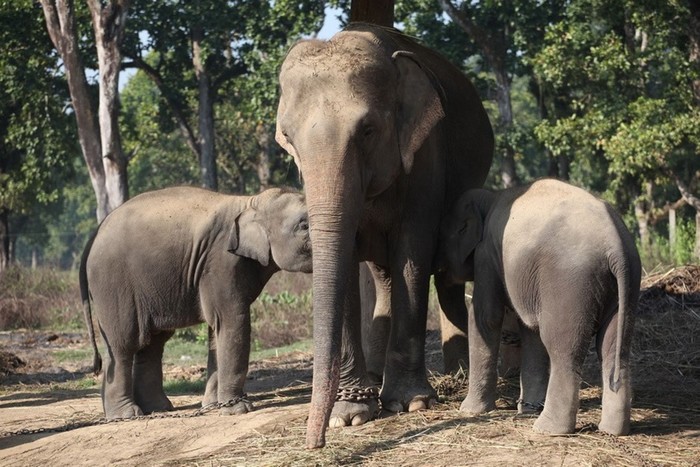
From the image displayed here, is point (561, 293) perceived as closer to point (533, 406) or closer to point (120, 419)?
point (533, 406)

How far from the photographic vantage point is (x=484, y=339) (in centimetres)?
661

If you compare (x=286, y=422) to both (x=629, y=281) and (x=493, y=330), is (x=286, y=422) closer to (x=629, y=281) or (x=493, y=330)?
(x=493, y=330)

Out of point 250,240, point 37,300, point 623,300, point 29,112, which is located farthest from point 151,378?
point 29,112

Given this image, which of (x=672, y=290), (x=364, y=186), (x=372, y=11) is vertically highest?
(x=372, y=11)

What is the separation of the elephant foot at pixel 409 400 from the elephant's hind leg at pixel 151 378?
201 cm

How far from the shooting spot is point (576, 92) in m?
27.8

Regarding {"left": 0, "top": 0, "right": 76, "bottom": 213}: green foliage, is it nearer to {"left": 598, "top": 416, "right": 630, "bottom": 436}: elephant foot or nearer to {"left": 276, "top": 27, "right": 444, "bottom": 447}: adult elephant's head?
{"left": 276, "top": 27, "right": 444, "bottom": 447}: adult elephant's head

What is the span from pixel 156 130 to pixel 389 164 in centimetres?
2498

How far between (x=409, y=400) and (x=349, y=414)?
1.62ft

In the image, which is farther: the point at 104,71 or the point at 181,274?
the point at 104,71

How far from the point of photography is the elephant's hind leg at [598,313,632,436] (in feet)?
19.5

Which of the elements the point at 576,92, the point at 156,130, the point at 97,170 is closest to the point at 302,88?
the point at 97,170

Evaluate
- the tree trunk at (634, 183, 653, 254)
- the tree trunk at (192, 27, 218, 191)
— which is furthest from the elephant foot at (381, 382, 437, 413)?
the tree trunk at (192, 27, 218, 191)

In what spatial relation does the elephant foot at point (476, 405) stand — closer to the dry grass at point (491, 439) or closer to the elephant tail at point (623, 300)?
the dry grass at point (491, 439)
